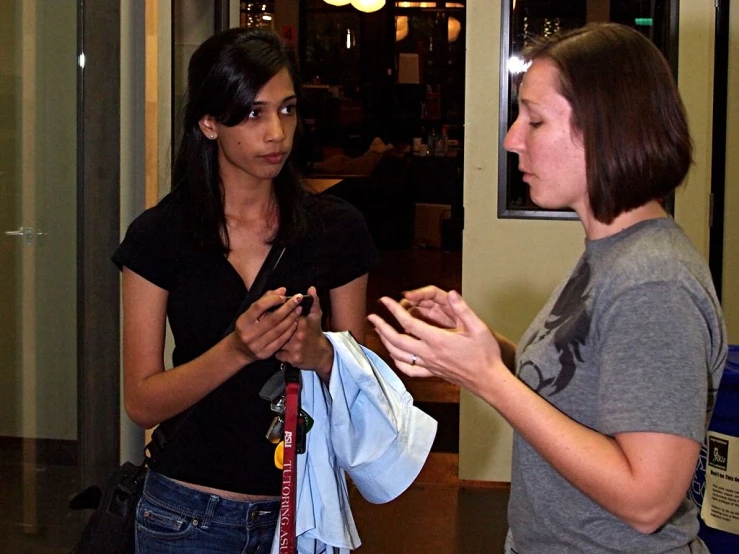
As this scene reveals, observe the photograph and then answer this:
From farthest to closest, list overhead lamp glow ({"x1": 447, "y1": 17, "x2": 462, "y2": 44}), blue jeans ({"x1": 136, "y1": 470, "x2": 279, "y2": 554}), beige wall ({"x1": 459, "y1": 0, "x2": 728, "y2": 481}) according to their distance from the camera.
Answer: overhead lamp glow ({"x1": 447, "y1": 17, "x2": 462, "y2": 44}), beige wall ({"x1": 459, "y1": 0, "x2": 728, "y2": 481}), blue jeans ({"x1": 136, "y1": 470, "x2": 279, "y2": 554})

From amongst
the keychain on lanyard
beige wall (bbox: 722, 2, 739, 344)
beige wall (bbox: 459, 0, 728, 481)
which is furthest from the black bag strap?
beige wall (bbox: 722, 2, 739, 344)

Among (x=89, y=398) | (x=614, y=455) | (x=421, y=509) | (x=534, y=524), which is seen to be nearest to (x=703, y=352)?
(x=614, y=455)

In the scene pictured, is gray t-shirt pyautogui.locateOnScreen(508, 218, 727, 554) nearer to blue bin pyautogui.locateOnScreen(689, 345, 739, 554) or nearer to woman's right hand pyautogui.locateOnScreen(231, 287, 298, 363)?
woman's right hand pyautogui.locateOnScreen(231, 287, 298, 363)

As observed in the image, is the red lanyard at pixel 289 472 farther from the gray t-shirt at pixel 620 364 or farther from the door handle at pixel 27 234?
the door handle at pixel 27 234

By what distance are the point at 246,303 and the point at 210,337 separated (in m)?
0.09

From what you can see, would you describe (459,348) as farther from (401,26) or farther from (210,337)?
(401,26)

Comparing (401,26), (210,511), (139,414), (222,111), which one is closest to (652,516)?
(210,511)

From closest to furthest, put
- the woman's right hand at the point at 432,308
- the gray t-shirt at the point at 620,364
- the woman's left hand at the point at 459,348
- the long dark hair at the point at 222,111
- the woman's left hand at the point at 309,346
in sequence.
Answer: the gray t-shirt at the point at 620,364 → the woman's left hand at the point at 459,348 → the woman's right hand at the point at 432,308 → the woman's left hand at the point at 309,346 → the long dark hair at the point at 222,111

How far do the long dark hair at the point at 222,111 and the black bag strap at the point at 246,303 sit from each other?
0.11 feet

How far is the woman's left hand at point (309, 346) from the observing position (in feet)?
5.82

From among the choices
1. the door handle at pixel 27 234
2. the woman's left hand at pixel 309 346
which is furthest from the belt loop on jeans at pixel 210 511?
the door handle at pixel 27 234

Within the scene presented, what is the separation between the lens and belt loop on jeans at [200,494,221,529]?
188 centimetres

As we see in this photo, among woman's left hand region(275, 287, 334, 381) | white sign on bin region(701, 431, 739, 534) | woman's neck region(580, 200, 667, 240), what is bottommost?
white sign on bin region(701, 431, 739, 534)

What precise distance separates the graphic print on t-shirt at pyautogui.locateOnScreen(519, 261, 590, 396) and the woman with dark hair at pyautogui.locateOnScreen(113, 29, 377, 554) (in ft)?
1.49
